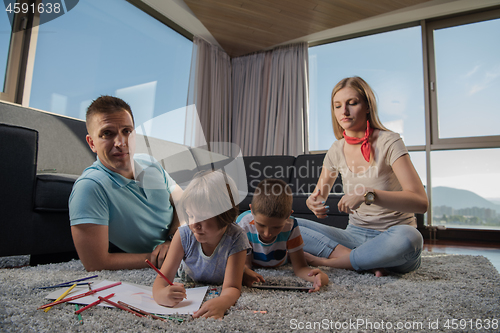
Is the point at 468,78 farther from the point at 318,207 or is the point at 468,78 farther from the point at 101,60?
the point at 101,60

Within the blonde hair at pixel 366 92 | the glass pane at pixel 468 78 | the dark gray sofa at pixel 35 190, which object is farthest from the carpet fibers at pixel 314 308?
the glass pane at pixel 468 78

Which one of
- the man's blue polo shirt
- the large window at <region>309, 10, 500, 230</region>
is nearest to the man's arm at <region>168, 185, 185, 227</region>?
the man's blue polo shirt

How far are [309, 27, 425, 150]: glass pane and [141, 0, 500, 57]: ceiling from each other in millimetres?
166

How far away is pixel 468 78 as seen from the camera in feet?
9.61

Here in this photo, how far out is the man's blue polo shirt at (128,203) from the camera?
90 cm

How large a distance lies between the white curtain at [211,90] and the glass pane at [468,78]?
2362 millimetres

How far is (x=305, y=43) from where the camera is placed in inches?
143

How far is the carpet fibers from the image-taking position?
53 cm

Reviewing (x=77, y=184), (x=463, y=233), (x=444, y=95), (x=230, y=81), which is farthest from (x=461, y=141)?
(x=77, y=184)

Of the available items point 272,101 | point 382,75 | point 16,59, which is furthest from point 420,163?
point 16,59

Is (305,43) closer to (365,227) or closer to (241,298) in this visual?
(365,227)

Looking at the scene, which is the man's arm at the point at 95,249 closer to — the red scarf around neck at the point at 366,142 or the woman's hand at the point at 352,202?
the woman's hand at the point at 352,202

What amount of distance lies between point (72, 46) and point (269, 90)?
2.18 metres

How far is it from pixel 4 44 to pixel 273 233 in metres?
2.13
